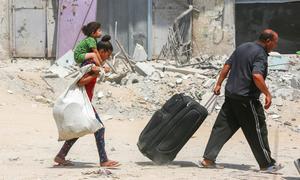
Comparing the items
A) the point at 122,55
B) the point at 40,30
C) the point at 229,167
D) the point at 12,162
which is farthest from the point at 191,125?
the point at 40,30

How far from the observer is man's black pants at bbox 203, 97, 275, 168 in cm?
656

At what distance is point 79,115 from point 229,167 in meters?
1.74

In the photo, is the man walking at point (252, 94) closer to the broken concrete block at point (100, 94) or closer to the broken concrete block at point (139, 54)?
the broken concrete block at point (100, 94)

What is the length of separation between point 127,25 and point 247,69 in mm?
7803

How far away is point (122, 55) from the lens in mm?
13586

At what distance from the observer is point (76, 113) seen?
6.43 metres

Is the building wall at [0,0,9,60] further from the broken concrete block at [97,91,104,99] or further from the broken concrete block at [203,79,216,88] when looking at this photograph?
the broken concrete block at [203,79,216,88]

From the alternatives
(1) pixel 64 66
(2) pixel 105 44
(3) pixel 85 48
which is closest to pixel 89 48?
(3) pixel 85 48

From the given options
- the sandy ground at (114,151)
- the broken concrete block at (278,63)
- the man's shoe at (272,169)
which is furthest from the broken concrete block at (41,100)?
the man's shoe at (272,169)

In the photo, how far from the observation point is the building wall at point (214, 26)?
45.8 feet

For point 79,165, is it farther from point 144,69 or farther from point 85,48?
point 144,69

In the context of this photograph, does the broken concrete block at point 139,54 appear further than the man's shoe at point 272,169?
Yes

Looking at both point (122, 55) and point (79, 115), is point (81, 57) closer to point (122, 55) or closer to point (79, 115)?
point (79, 115)

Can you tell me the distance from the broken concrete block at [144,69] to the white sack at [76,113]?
609 cm
